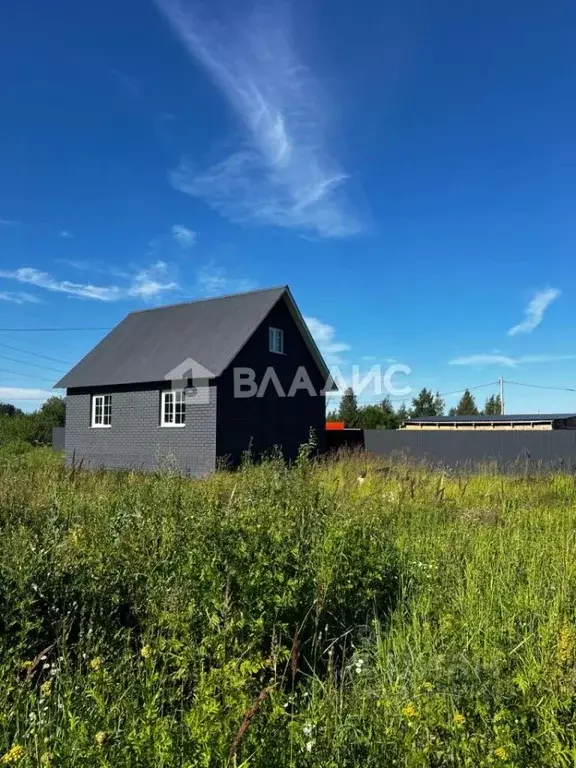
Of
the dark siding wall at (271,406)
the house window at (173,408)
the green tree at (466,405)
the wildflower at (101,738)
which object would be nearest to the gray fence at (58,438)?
the house window at (173,408)

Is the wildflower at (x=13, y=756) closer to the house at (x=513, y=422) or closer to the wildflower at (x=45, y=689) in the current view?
the wildflower at (x=45, y=689)

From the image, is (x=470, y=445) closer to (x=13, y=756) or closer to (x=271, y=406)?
(x=271, y=406)

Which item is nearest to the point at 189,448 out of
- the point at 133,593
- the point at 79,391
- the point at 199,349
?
the point at 199,349

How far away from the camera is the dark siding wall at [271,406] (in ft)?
53.6

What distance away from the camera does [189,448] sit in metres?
16.4

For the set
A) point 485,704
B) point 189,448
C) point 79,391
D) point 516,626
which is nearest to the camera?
point 485,704

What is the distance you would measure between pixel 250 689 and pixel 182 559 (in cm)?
104

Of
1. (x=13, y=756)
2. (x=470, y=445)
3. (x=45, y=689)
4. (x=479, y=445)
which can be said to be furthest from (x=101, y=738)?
(x=470, y=445)

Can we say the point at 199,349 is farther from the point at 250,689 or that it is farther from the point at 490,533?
the point at 250,689

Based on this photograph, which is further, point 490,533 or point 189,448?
point 189,448

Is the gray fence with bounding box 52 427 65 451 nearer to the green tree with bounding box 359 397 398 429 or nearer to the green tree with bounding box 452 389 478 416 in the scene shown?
the green tree with bounding box 359 397 398 429

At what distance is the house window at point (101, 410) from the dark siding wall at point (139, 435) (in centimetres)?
22

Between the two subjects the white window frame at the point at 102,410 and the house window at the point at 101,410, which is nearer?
the white window frame at the point at 102,410

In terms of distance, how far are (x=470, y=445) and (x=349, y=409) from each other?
25.7 metres
